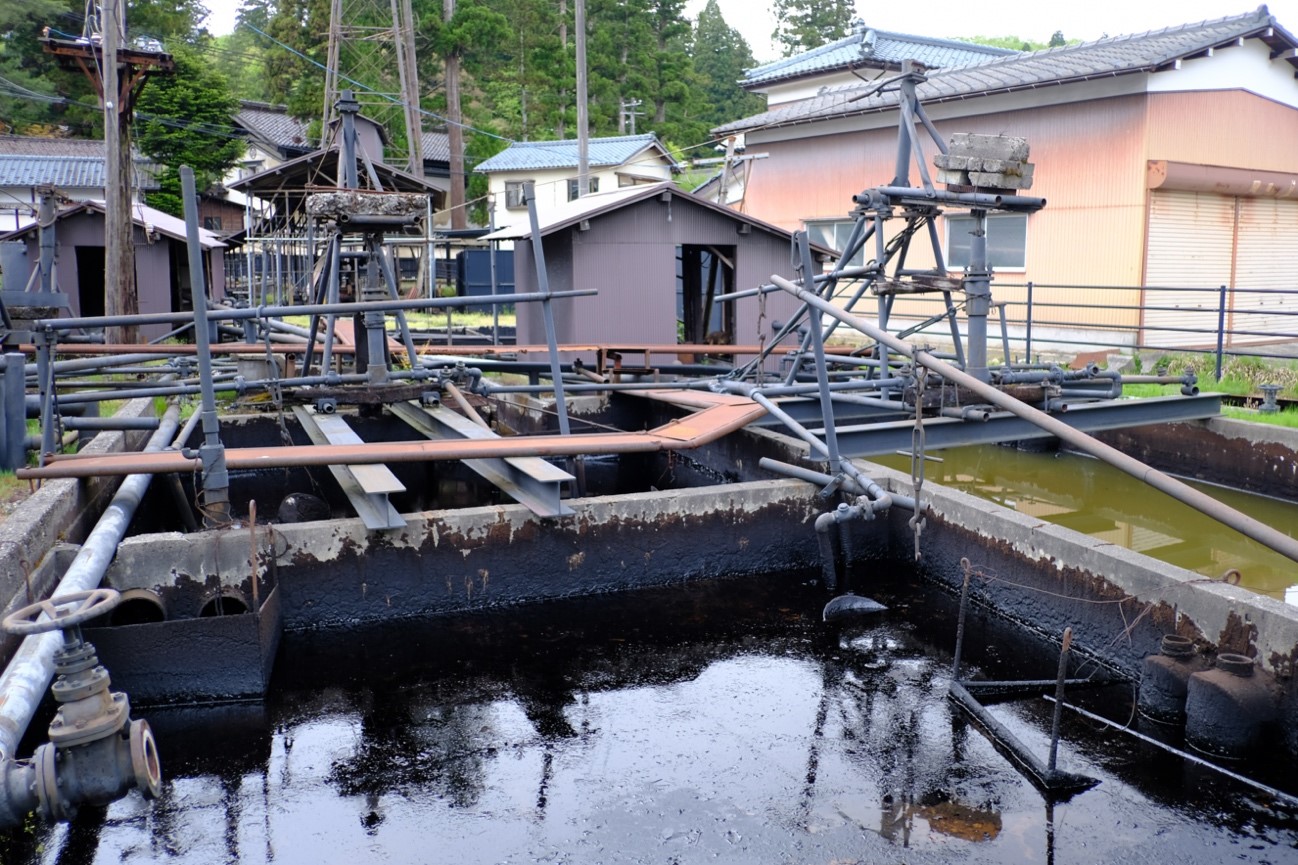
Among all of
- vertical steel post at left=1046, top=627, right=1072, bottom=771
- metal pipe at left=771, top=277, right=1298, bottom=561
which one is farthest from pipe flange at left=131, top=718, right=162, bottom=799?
metal pipe at left=771, top=277, right=1298, bottom=561

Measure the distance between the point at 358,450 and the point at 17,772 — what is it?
11.1ft

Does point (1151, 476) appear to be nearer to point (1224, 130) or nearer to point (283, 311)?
point (283, 311)

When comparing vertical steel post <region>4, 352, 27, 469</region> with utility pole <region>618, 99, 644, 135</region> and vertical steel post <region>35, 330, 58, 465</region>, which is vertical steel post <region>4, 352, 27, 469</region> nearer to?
vertical steel post <region>35, 330, 58, 465</region>

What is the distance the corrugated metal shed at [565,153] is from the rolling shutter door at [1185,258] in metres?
24.6

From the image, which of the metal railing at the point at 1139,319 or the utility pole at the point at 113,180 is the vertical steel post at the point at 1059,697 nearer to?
the metal railing at the point at 1139,319

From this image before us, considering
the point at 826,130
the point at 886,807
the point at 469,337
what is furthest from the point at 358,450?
the point at 826,130

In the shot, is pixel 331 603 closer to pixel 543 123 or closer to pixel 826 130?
pixel 826 130

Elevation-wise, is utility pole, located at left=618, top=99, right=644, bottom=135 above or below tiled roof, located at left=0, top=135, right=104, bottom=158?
above

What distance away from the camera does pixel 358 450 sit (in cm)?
649

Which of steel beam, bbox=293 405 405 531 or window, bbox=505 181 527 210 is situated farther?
window, bbox=505 181 527 210

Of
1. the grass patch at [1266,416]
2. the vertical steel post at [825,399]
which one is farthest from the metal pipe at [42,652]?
the grass patch at [1266,416]

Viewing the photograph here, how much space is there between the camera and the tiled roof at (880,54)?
27.2 meters

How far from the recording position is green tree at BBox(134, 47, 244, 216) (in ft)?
108

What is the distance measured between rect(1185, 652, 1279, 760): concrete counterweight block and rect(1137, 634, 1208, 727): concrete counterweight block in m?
0.18
